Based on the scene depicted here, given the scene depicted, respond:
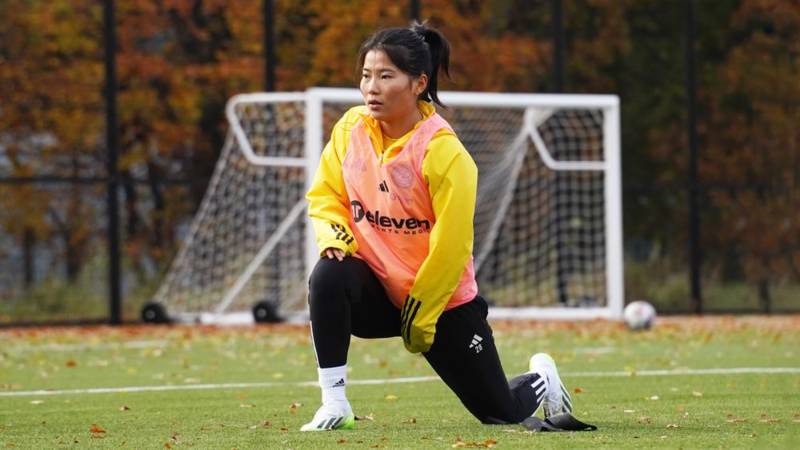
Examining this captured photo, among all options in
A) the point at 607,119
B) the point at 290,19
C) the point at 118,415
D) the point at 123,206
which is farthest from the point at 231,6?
the point at 118,415

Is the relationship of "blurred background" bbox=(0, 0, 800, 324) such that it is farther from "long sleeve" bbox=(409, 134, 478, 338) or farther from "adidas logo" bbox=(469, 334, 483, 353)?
"long sleeve" bbox=(409, 134, 478, 338)

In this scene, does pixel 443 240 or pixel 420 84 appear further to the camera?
pixel 420 84

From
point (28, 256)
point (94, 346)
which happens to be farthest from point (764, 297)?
point (94, 346)

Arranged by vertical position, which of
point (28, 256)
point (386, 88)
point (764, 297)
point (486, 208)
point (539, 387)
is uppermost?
point (386, 88)

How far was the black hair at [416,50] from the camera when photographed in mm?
6855

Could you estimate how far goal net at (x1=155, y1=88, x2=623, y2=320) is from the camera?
58.9 feet

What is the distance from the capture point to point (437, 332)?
6.95 m

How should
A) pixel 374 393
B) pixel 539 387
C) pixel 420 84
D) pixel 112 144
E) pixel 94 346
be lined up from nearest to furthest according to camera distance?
pixel 420 84
pixel 539 387
pixel 374 393
pixel 94 346
pixel 112 144

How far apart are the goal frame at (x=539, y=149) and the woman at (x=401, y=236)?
31.7 ft

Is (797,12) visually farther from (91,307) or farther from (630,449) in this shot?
(630,449)

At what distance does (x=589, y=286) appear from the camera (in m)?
19.6

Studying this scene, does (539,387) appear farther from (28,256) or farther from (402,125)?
(28,256)

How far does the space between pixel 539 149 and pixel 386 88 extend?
12.1 meters

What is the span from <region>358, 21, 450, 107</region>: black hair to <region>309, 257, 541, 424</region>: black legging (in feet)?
2.57
